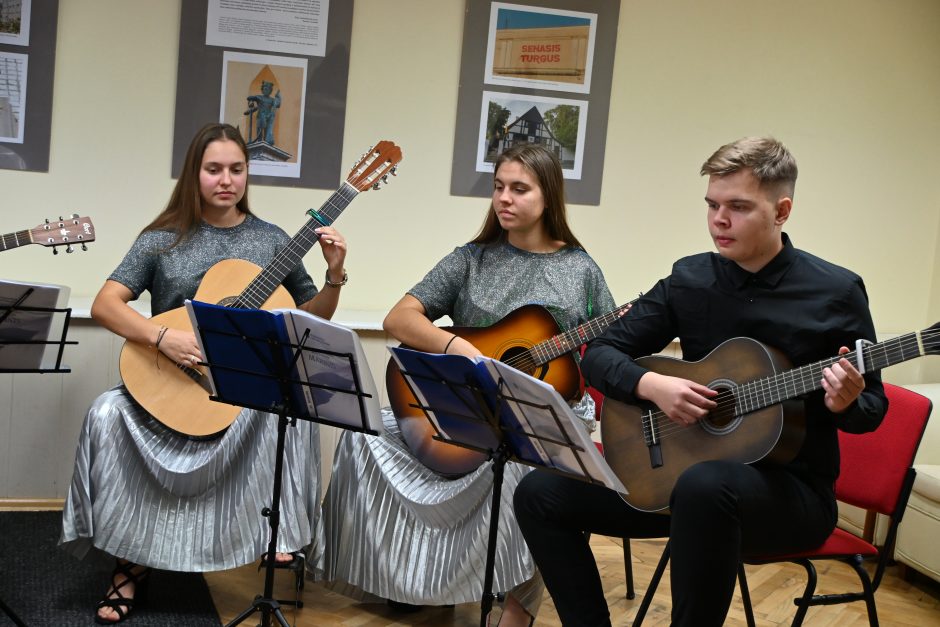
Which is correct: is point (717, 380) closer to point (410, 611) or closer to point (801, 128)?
point (410, 611)

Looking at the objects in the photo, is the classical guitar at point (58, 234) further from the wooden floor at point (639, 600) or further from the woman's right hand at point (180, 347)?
the wooden floor at point (639, 600)

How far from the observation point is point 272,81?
13.5ft

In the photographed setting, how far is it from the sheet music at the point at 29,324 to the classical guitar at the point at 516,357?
3.10 feet

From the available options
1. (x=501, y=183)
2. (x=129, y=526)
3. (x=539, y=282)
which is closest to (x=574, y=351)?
(x=539, y=282)

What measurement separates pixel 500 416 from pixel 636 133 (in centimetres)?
268

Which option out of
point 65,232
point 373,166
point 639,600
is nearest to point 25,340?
point 65,232

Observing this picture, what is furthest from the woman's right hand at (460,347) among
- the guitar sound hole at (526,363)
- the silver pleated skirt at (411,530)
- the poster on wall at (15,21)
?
the poster on wall at (15,21)

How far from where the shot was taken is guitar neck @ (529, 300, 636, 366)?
2.96 meters

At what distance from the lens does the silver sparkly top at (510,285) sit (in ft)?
10.4

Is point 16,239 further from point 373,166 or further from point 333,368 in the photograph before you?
point 333,368

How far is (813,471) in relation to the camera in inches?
90.7

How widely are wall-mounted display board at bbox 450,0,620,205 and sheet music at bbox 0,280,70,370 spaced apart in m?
2.05

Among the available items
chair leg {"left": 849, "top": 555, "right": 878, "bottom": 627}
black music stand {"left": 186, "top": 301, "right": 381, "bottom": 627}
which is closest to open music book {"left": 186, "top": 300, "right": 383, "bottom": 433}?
black music stand {"left": 186, "top": 301, "right": 381, "bottom": 627}

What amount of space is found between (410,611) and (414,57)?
7.61 feet
